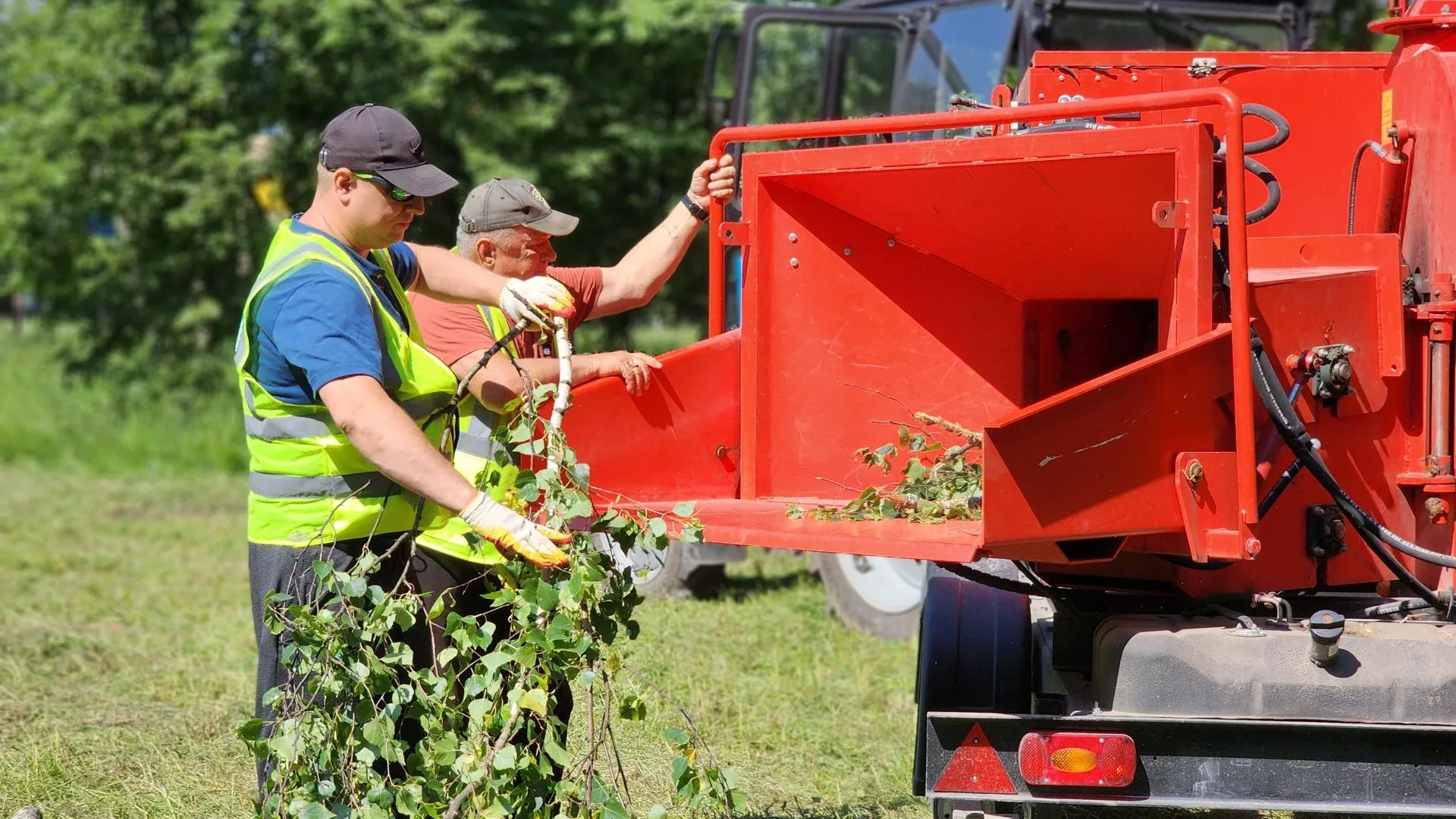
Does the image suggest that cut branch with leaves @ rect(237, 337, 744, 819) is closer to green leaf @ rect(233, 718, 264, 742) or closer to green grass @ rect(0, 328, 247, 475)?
green leaf @ rect(233, 718, 264, 742)

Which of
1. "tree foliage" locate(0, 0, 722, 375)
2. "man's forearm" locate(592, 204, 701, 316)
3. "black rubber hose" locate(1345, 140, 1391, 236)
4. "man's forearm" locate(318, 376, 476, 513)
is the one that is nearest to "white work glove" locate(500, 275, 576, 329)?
"man's forearm" locate(318, 376, 476, 513)

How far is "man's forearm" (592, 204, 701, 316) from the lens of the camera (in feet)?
13.1

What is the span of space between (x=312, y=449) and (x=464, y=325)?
0.80m

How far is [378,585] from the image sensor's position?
3.22 m

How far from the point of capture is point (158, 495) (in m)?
10.0

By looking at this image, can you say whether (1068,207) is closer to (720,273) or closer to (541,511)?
(720,273)

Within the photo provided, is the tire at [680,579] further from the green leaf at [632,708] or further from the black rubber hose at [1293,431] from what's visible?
the black rubber hose at [1293,431]

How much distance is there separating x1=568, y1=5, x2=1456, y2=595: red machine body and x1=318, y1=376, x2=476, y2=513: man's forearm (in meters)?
0.53

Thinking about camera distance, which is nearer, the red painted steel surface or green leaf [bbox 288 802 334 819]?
green leaf [bbox 288 802 334 819]

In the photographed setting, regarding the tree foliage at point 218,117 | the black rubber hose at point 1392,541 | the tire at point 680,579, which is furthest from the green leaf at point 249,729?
the tree foliage at point 218,117

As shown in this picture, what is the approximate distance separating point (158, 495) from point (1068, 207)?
27.2 feet

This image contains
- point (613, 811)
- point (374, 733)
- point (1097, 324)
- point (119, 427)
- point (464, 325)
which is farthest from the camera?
point (119, 427)

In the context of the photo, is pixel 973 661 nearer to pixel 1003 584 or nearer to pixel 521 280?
pixel 1003 584

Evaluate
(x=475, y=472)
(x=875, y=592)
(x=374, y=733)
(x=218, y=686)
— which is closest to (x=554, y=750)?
(x=374, y=733)
